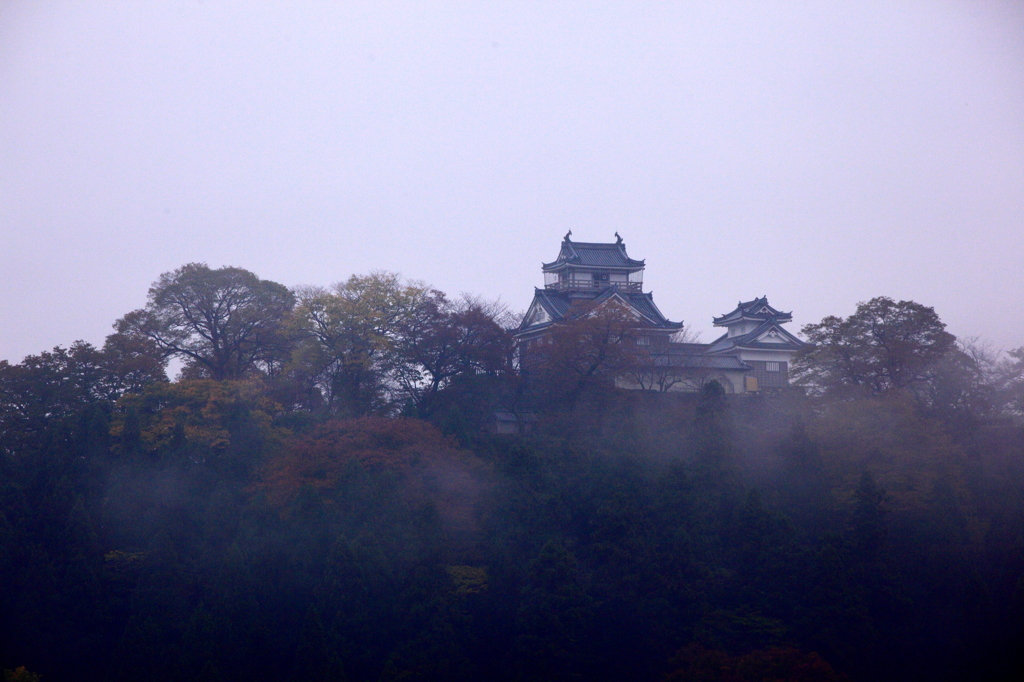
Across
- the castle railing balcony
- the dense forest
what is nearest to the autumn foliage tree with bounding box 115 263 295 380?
the dense forest

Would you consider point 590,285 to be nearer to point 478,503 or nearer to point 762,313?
point 762,313

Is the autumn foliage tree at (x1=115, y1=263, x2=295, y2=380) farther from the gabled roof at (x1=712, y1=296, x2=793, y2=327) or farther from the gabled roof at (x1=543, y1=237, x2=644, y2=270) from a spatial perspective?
the gabled roof at (x1=712, y1=296, x2=793, y2=327)

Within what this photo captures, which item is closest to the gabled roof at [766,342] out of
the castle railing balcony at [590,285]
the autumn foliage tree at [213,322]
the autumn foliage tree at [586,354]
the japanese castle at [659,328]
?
the japanese castle at [659,328]

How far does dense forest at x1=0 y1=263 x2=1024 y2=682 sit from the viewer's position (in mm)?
16812

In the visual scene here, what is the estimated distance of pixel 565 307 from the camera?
31547 mm

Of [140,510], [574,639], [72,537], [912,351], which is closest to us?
[574,639]

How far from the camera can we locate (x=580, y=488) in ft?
67.9

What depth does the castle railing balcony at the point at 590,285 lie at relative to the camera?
108ft

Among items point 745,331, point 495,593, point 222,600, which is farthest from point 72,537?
point 745,331

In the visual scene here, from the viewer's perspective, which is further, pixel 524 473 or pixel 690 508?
pixel 524 473

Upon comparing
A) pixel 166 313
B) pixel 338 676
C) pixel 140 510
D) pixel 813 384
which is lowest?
pixel 338 676

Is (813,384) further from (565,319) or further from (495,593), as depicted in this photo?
(495,593)

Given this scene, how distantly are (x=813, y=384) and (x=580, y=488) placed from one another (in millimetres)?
9497

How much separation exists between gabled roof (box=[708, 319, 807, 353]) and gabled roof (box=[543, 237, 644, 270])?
475 centimetres
